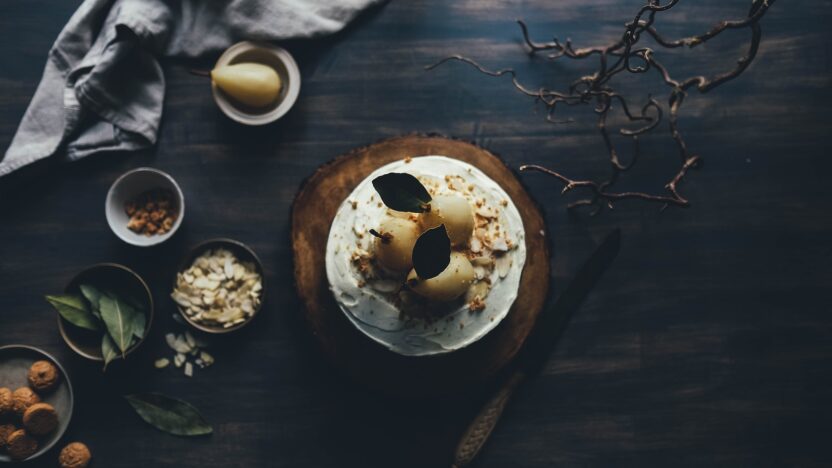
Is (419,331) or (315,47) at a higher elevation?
(315,47)

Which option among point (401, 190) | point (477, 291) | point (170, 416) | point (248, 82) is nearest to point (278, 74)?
point (248, 82)

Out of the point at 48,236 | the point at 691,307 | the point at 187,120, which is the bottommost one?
the point at 691,307

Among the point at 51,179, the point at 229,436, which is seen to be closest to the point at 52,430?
the point at 229,436

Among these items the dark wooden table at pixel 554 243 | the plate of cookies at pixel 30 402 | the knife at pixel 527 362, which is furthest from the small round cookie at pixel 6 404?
the knife at pixel 527 362

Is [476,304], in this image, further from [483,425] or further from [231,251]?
[231,251]

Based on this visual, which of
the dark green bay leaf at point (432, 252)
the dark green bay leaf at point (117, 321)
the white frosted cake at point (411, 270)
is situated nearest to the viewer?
the dark green bay leaf at point (432, 252)

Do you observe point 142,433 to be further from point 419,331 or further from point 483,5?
point 483,5

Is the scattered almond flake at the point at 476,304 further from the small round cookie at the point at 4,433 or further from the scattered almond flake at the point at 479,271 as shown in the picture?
the small round cookie at the point at 4,433

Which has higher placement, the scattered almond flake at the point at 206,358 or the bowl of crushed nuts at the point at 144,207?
the bowl of crushed nuts at the point at 144,207
